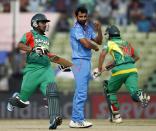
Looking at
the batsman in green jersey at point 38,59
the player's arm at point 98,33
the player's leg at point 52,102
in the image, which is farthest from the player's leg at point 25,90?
the player's arm at point 98,33

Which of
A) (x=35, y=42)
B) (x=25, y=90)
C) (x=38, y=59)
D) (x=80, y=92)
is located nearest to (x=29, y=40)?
(x=35, y=42)

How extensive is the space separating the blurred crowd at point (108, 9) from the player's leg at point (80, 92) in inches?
420

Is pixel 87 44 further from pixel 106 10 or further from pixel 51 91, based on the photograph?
pixel 106 10

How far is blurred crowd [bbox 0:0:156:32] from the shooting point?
22438 millimetres

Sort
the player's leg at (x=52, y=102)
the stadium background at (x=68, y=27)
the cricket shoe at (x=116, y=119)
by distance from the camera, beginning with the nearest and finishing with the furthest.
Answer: the player's leg at (x=52, y=102) → the cricket shoe at (x=116, y=119) → the stadium background at (x=68, y=27)

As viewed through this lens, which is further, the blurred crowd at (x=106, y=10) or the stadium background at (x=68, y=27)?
the blurred crowd at (x=106, y=10)

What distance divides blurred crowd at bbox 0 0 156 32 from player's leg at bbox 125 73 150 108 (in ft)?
30.4

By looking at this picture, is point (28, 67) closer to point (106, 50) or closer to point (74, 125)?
point (74, 125)

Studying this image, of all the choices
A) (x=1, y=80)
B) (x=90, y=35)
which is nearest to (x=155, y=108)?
(x=1, y=80)

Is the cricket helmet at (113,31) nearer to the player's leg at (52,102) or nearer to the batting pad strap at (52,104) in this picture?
the player's leg at (52,102)

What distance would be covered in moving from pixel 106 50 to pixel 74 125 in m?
1.98

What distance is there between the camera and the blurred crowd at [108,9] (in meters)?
22.4

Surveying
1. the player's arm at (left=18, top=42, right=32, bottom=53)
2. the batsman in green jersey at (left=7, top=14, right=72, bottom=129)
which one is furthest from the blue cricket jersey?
the player's arm at (left=18, top=42, right=32, bottom=53)

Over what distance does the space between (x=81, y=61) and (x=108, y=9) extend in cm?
1125
